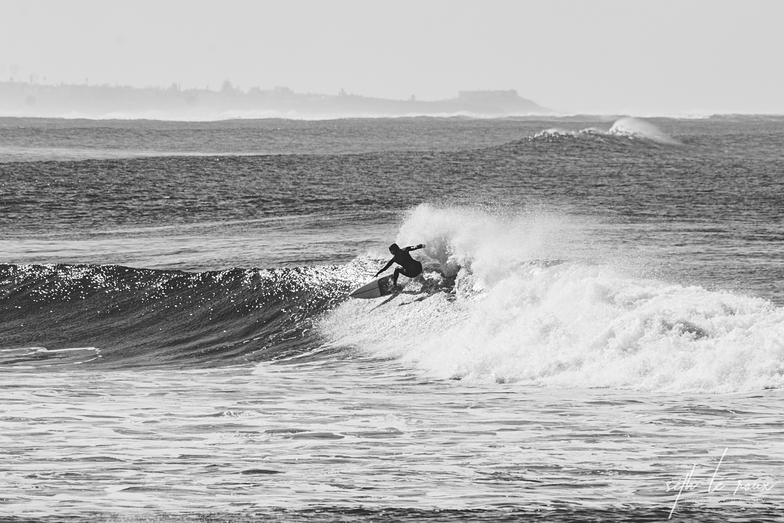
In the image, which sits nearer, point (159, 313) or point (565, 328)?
point (565, 328)

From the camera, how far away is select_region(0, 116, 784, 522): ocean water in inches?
390

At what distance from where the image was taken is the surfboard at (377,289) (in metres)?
22.3

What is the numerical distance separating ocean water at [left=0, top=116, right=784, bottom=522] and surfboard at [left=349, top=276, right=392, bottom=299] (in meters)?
0.24

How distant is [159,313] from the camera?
23.4 m

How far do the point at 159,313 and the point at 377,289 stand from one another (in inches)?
201

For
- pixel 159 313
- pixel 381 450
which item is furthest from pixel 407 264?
pixel 381 450

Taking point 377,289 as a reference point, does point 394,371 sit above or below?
below

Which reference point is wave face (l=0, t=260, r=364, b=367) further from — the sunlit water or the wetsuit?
the sunlit water

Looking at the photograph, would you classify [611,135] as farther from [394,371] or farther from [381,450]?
[381,450]

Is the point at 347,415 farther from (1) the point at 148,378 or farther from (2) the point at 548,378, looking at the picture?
(1) the point at 148,378

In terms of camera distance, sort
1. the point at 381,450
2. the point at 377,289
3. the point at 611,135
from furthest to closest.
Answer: the point at 611,135
the point at 377,289
the point at 381,450

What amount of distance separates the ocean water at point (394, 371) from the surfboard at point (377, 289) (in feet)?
0.79

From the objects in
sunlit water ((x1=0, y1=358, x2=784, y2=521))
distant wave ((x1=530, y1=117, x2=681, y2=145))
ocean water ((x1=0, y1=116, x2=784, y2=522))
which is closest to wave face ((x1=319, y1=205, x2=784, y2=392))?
ocean water ((x1=0, y1=116, x2=784, y2=522))

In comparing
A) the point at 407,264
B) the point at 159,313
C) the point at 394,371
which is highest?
the point at 407,264
